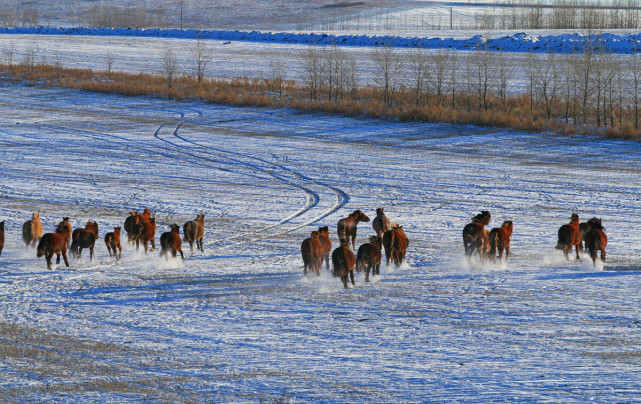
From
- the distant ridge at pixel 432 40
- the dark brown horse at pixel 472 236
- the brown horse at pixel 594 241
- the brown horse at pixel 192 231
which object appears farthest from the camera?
the distant ridge at pixel 432 40

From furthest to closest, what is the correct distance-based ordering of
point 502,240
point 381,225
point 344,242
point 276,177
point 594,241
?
point 276,177 < point 381,225 < point 502,240 < point 594,241 < point 344,242

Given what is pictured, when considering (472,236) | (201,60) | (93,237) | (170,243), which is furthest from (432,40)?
(93,237)

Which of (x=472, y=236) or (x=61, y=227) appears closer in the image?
(x=472, y=236)

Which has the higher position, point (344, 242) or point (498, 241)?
point (344, 242)

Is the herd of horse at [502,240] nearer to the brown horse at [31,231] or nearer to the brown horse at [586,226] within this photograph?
the brown horse at [586,226]

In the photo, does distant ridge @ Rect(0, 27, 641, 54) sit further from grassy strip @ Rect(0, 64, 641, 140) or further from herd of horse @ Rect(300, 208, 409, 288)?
herd of horse @ Rect(300, 208, 409, 288)

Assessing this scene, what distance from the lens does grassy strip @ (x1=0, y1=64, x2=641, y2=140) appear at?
33.0 m

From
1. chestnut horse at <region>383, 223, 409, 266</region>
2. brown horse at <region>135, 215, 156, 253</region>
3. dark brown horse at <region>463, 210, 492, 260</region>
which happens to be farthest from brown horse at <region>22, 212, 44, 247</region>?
dark brown horse at <region>463, 210, 492, 260</region>

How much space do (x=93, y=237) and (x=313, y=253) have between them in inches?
167

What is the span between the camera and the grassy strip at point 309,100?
33031mm

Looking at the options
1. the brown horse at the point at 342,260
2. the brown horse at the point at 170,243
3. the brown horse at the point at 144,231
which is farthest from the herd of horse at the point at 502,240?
the brown horse at the point at 144,231

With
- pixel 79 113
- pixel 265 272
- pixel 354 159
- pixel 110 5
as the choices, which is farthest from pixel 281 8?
pixel 265 272

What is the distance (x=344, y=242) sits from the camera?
42.0ft

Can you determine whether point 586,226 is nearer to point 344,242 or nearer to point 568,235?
point 568,235
